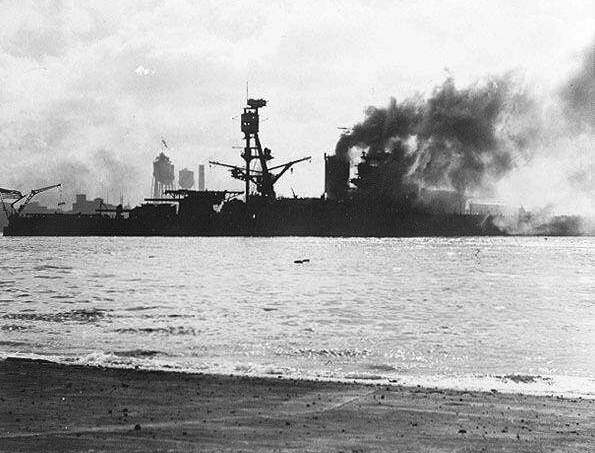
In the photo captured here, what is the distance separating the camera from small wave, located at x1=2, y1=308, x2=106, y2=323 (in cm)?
3173

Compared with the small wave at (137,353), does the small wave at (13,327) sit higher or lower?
lower

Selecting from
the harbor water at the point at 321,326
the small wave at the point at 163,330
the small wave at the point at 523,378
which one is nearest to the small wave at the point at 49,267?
the harbor water at the point at 321,326

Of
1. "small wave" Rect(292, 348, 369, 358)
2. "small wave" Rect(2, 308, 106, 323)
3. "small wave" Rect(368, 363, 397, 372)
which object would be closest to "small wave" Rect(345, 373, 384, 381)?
"small wave" Rect(368, 363, 397, 372)

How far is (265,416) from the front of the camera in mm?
12383

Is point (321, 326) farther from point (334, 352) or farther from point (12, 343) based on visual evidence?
point (12, 343)

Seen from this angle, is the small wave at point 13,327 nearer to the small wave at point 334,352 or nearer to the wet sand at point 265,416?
the small wave at point 334,352

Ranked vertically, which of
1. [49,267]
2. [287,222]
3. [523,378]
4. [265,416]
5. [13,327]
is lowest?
[49,267]

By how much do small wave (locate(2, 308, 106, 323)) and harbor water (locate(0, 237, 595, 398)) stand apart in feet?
0.26

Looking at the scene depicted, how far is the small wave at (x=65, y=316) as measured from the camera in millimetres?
31734

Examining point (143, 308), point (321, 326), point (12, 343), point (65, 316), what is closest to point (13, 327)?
point (65, 316)

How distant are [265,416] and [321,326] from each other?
17.8 meters

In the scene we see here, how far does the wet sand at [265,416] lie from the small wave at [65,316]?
50.9 feet

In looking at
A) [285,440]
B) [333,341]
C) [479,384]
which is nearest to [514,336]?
[333,341]

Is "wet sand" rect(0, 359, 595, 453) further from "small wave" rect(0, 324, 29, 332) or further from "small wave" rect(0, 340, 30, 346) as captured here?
"small wave" rect(0, 324, 29, 332)
